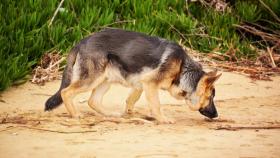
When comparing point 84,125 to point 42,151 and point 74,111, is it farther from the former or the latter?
point 42,151

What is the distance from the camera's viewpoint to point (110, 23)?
12945 mm

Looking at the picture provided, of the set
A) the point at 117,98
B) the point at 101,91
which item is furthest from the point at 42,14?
the point at 101,91

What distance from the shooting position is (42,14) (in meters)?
12.3

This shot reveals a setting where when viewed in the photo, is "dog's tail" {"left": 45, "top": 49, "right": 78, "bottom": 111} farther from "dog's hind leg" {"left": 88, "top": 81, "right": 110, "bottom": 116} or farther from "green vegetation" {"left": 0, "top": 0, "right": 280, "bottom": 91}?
"green vegetation" {"left": 0, "top": 0, "right": 280, "bottom": 91}

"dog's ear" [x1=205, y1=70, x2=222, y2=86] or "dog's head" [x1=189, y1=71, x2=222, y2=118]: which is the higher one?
"dog's ear" [x1=205, y1=70, x2=222, y2=86]

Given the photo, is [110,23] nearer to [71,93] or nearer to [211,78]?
[71,93]

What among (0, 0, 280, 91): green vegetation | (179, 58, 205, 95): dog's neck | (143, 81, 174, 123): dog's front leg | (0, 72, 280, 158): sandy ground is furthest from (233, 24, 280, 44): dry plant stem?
(143, 81, 174, 123): dog's front leg

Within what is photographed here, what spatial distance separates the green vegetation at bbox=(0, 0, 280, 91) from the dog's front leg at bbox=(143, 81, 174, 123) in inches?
99.9

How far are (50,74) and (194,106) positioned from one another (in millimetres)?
3045

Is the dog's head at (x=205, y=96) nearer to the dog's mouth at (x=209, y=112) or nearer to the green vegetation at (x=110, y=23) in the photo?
the dog's mouth at (x=209, y=112)

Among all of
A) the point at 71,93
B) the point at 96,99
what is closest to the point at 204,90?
the point at 96,99

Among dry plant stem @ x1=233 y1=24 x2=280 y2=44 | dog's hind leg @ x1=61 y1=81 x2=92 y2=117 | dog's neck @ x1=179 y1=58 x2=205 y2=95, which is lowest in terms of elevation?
dry plant stem @ x1=233 y1=24 x2=280 y2=44

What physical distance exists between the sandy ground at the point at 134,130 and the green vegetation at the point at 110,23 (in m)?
0.96

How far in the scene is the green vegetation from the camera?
37.3 ft
